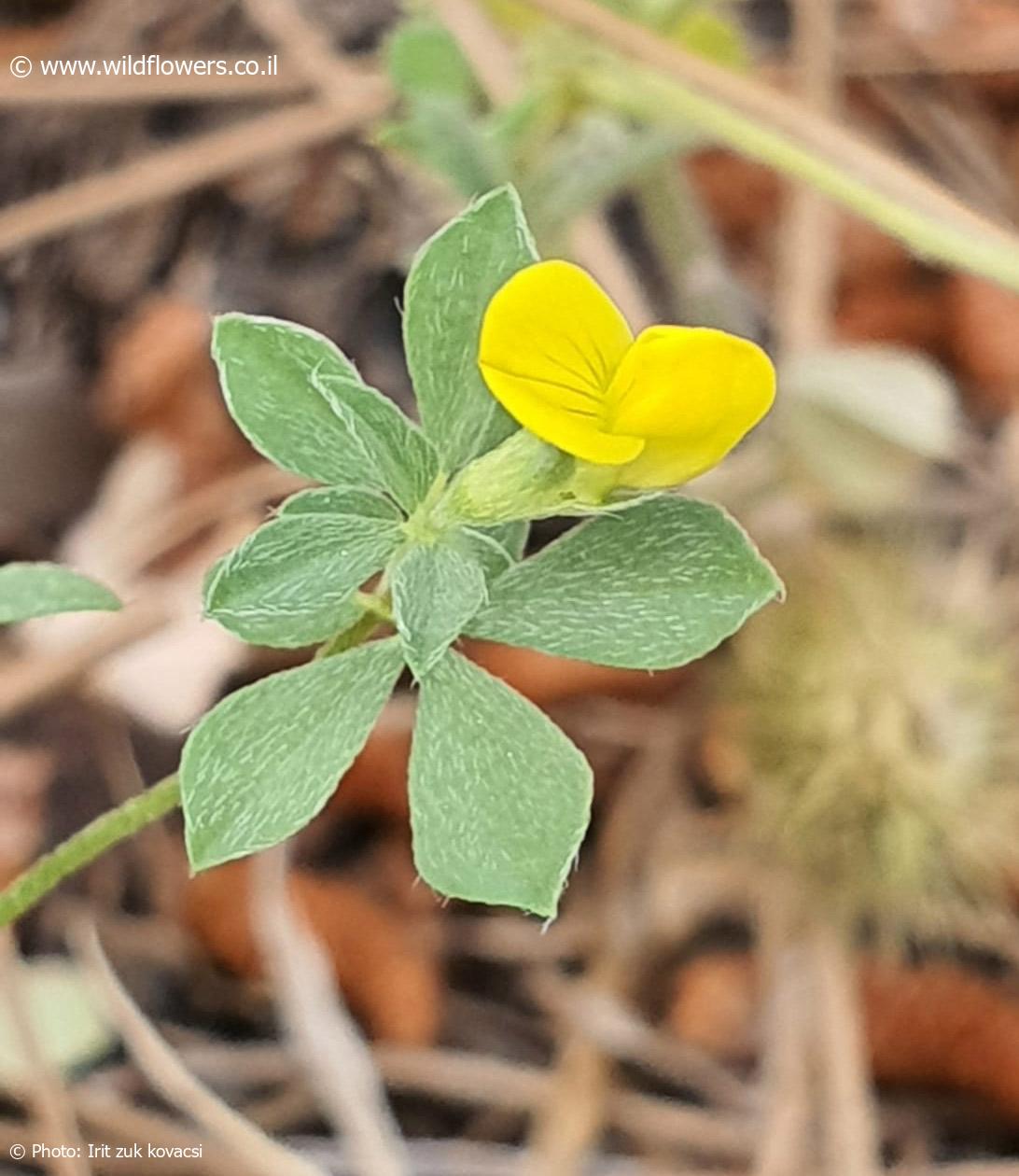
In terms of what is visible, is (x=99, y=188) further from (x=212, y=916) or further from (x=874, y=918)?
(x=874, y=918)

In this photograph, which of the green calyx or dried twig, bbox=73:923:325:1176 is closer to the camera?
the green calyx

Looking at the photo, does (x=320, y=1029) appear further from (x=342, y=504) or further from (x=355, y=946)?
(x=342, y=504)

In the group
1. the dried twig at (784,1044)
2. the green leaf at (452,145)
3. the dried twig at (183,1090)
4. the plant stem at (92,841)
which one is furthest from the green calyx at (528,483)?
the dried twig at (784,1044)

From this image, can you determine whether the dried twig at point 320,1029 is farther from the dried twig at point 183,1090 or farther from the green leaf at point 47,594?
the green leaf at point 47,594


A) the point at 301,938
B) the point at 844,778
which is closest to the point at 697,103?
the point at 844,778

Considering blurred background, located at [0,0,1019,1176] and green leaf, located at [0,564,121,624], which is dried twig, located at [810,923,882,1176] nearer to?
blurred background, located at [0,0,1019,1176]

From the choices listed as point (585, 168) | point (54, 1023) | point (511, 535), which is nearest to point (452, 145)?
point (585, 168)

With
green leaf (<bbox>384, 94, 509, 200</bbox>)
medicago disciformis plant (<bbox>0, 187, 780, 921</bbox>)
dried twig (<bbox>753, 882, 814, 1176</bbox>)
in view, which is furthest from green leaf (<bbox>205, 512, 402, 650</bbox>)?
dried twig (<bbox>753, 882, 814, 1176</bbox>)
